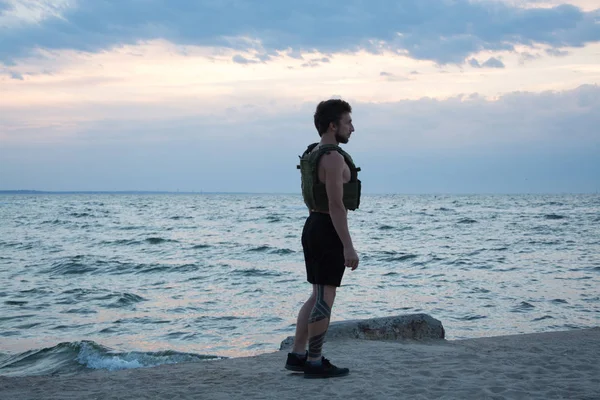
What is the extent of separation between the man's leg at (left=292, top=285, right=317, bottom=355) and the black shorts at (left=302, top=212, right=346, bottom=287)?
0.47 ft

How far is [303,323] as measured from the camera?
16.0 feet

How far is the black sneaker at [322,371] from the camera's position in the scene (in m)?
4.85

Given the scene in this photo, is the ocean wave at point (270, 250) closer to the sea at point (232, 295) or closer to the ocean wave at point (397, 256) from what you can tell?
the sea at point (232, 295)

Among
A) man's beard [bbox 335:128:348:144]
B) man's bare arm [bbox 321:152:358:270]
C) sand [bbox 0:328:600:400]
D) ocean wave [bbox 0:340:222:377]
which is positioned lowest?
ocean wave [bbox 0:340:222:377]

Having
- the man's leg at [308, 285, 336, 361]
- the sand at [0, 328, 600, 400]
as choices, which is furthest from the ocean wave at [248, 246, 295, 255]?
the man's leg at [308, 285, 336, 361]

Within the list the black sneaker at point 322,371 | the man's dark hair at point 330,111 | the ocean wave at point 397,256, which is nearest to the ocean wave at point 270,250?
the ocean wave at point 397,256

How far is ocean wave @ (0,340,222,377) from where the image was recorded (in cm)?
709

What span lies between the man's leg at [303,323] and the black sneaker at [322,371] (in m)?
0.19

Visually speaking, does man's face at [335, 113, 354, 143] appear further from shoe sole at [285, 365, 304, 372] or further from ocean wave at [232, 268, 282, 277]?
ocean wave at [232, 268, 282, 277]

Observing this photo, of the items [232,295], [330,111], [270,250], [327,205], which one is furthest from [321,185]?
[270,250]

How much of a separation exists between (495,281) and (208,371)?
361 inches

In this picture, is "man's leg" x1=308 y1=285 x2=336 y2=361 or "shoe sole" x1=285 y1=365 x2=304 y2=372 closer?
"man's leg" x1=308 y1=285 x2=336 y2=361

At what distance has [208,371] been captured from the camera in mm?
5469

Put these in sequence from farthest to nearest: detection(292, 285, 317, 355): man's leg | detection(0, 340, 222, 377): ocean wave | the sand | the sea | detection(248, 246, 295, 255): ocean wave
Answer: detection(248, 246, 295, 255): ocean wave → the sea → detection(0, 340, 222, 377): ocean wave → detection(292, 285, 317, 355): man's leg → the sand
